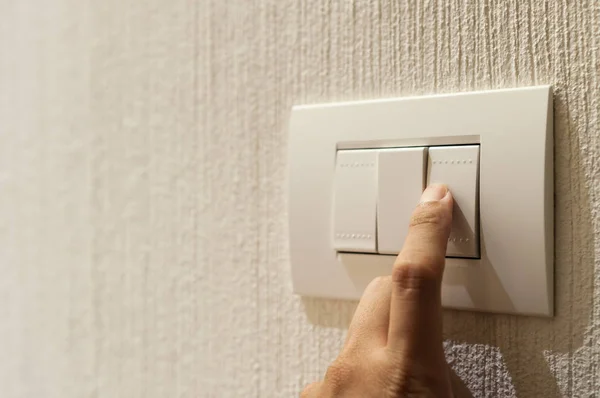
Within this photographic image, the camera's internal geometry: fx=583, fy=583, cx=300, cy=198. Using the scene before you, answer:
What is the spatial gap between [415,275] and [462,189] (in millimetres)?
66

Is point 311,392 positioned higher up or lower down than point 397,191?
lower down

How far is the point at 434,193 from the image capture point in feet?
1.17

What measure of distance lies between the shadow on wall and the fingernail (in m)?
0.07

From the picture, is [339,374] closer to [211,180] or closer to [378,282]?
[378,282]

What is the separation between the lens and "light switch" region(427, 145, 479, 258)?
0.35 meters

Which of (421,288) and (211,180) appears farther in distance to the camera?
(211,180)

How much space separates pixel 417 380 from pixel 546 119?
168mm

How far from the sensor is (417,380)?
0.32m

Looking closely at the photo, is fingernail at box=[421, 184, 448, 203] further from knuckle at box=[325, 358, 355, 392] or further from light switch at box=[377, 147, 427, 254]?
knuckle at box=[325, 358, 355, 392]

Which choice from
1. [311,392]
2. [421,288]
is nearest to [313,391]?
[311,392]

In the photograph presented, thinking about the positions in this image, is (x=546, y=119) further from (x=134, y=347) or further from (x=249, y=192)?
(x=134, y=347)

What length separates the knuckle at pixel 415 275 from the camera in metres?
0.33

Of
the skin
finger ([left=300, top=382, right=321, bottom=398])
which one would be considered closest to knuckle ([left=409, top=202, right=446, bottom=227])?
the skin

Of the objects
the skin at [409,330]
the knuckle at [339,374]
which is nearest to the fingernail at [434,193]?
the skin at [409,330]
